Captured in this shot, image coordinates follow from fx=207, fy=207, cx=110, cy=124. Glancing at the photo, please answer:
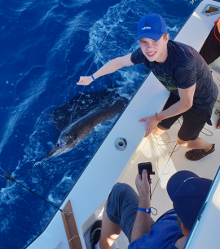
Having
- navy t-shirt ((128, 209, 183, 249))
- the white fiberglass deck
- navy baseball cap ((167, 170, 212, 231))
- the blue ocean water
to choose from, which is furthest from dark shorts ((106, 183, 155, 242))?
the blue ocean water

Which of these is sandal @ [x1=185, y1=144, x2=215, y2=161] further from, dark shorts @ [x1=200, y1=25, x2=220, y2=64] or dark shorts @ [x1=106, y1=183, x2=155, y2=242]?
dark shorts @ [x1=106, y1=183, x2=155, y2=242]

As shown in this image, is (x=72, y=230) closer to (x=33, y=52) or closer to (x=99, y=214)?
(x=99, y=214)

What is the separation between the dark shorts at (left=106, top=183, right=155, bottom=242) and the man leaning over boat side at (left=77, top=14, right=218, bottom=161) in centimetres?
77

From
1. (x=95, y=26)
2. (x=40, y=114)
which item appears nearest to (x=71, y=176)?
(x=40, y=114)

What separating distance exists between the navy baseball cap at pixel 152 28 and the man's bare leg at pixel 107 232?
166cm

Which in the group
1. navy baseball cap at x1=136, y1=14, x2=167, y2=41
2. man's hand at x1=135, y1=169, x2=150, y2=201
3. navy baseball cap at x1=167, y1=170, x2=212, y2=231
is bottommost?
man's hand at x1=135, y1=169, x2=150, y2=201

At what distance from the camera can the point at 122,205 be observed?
1.90m

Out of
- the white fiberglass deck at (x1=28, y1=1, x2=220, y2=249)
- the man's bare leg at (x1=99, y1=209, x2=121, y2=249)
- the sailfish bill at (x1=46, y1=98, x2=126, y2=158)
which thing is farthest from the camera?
the sailfish bill at (x1=46, y1=98, x2=126, y2=158)

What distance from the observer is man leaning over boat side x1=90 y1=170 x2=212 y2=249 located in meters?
1.16

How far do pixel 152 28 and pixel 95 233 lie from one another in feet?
6.79

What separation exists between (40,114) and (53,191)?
1743 mm

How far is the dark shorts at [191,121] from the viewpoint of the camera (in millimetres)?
2440

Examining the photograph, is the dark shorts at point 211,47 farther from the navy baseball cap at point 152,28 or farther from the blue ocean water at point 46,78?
the blue ocean water at point 46,78

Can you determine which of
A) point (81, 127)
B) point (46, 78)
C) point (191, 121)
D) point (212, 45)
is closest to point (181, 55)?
point (191, 121)
